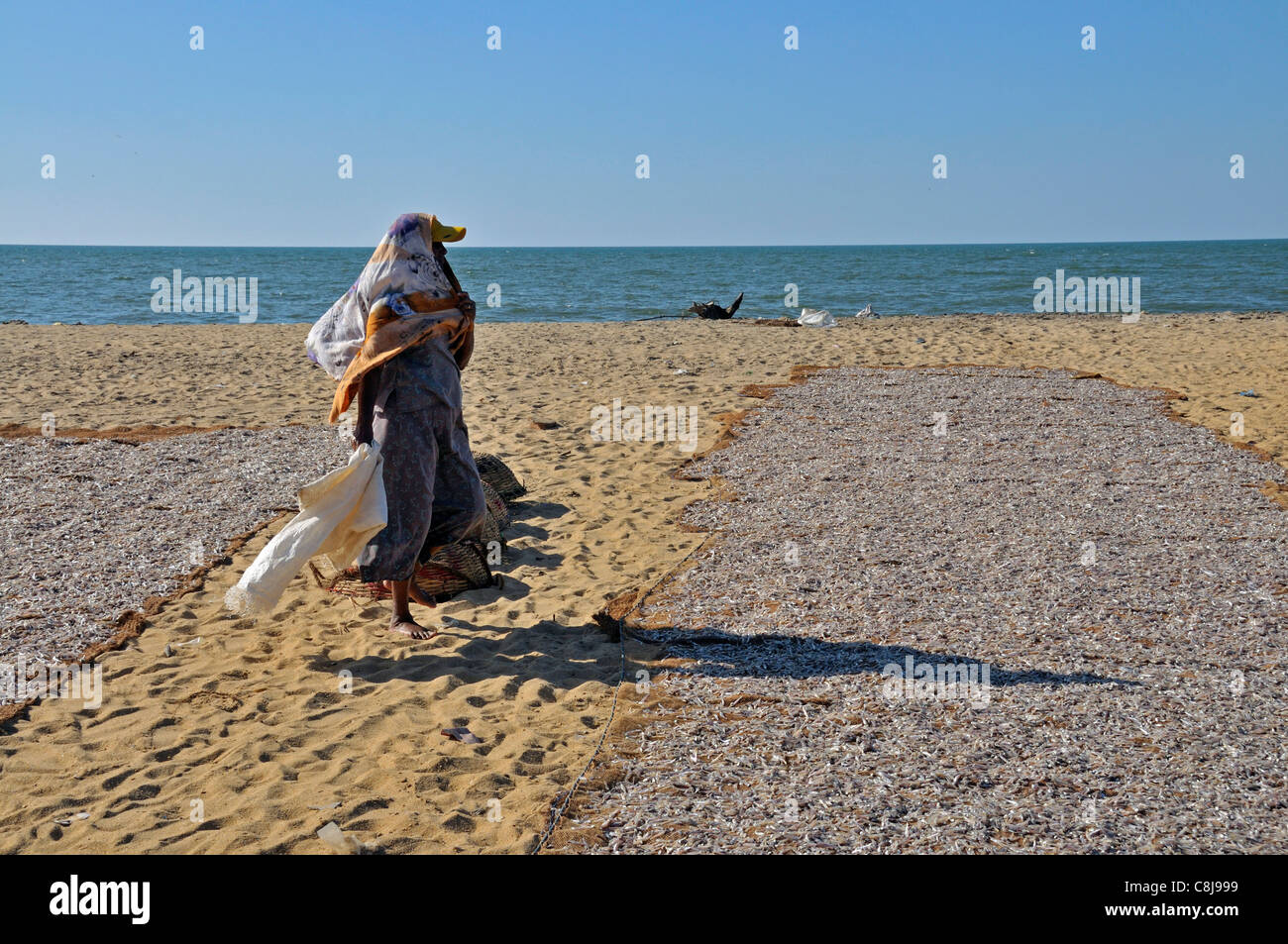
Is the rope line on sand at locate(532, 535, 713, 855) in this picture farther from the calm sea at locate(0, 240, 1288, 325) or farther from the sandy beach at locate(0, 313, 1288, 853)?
the calm sea at locate(0, 240, 1288, 325)

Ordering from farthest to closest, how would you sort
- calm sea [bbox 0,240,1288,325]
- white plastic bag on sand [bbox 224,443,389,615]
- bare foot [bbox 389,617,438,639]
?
calm sea [bbox 0,240,1288,325], bare foot [bbox 389,617,438,639], white plastic bag on sand [bbox 224,443,389,615]

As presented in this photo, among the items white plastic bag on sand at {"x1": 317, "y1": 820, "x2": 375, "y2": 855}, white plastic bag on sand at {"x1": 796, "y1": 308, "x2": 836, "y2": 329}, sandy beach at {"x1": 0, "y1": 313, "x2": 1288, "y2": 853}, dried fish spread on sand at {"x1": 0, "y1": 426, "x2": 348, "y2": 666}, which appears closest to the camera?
white plastic bag on sand at {"x1": 317, "y1": 820, "x2": 375, "y2": 855}

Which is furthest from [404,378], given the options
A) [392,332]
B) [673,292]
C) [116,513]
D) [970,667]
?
[673,292]

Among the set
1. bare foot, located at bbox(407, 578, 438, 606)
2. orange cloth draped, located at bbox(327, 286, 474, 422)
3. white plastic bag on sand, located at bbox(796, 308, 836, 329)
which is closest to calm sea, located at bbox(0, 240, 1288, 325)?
white plastic bag on sand, located at bbox(796, 308, 836, 329)

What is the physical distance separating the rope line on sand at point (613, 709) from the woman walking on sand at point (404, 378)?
3.05 ft

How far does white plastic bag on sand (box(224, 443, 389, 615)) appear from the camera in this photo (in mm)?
4105

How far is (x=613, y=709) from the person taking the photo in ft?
12.3

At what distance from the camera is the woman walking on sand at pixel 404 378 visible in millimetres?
4340

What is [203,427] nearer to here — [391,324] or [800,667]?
[391,324]

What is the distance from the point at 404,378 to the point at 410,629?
46.7 inches

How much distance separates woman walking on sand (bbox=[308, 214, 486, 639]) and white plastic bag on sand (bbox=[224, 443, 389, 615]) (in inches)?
4.0

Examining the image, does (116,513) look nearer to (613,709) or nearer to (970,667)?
(613,709)

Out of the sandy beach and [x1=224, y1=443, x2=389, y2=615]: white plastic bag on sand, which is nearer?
the sandy beach

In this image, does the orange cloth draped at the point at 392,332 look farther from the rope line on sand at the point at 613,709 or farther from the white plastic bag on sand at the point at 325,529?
the rope line on sand at the point at 613,709
